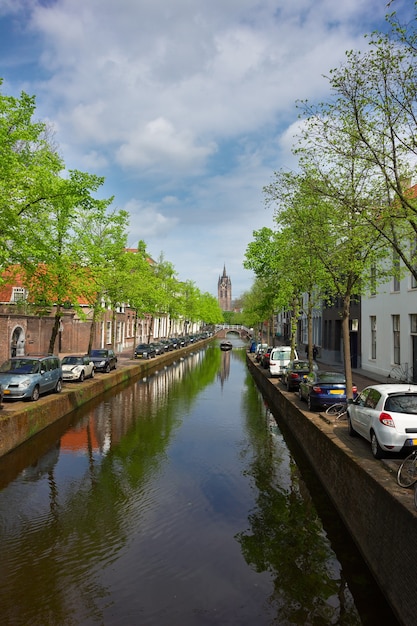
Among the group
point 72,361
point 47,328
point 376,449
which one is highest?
point 47,328

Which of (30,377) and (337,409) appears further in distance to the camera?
(30,377)

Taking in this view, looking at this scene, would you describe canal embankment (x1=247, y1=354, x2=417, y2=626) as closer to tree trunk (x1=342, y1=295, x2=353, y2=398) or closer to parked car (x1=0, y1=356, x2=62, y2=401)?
tree trunk (x1=342, y1=295, x2=353, y2=398)

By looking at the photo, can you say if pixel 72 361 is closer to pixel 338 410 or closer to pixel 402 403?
pixel 338 410

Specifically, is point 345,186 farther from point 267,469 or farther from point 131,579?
point 131,579

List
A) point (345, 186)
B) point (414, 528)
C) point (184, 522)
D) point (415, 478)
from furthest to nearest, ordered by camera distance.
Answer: point (345, 186)
point (184, 522)
point (415, 478)
point (414, 528)

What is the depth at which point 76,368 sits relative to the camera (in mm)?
23250

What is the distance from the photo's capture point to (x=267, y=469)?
12.5m

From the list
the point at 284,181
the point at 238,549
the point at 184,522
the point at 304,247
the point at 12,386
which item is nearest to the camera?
the point at 238,549

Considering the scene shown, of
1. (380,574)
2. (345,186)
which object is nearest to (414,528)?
(380,574)

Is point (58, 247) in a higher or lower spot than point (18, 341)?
higher

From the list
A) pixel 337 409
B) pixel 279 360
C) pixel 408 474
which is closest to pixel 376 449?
pixel 408 474

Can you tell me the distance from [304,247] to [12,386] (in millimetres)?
11194

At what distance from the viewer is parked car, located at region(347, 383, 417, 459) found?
8.66 metres

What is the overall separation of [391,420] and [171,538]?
182 inches
